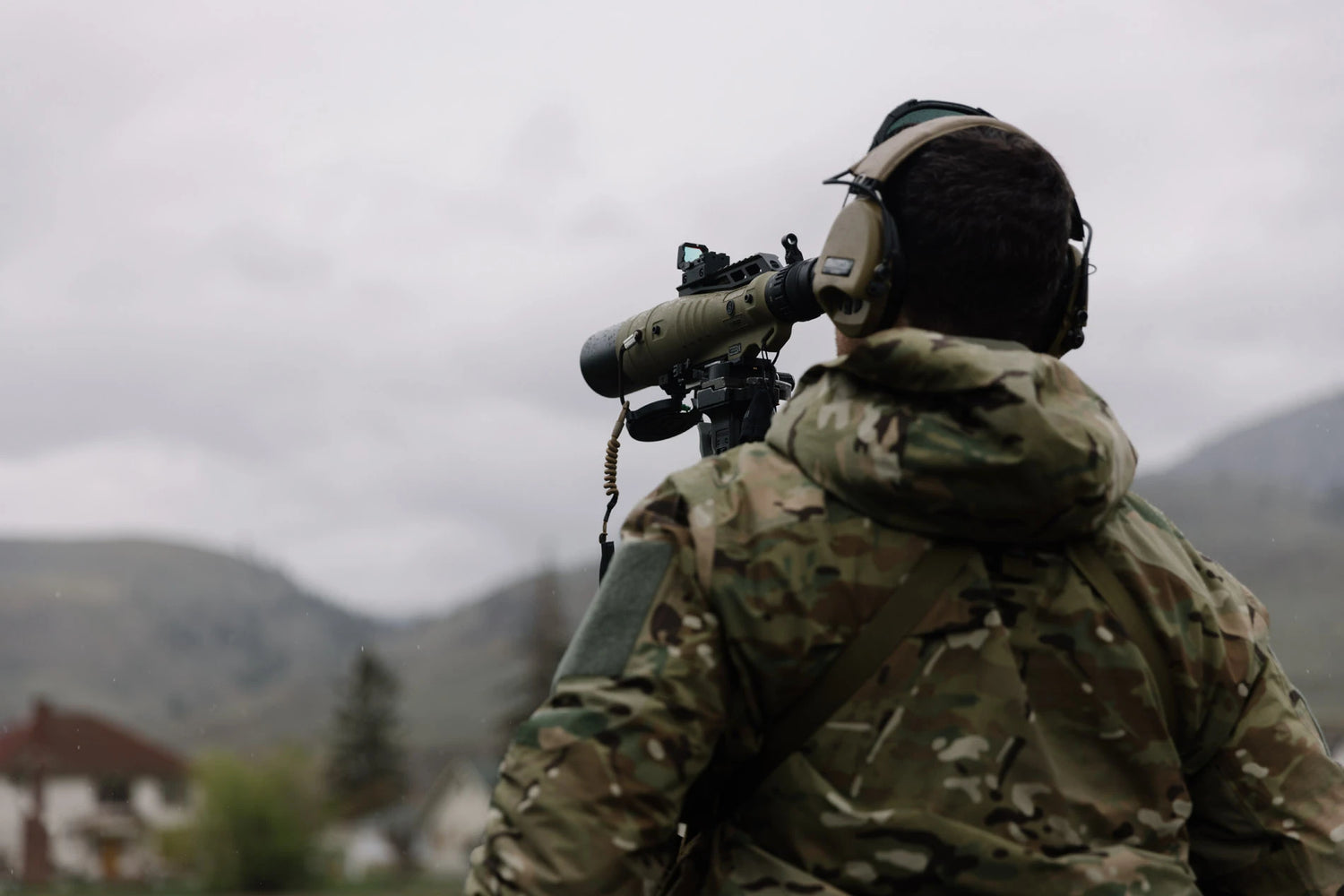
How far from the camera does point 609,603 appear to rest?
1.98 metres

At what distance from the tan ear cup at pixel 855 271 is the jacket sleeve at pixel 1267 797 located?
2.22ft

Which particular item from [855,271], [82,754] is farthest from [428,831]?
[855,271]

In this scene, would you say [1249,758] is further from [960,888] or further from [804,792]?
[804,792]

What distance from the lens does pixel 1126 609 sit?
2.06m

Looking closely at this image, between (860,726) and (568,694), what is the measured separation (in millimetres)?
371

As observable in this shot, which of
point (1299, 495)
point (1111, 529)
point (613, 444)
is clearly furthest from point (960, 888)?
point (1299, 495)

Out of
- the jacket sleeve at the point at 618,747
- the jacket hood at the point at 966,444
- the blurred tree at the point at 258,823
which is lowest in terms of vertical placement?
the blurred tree at the point at 258,823

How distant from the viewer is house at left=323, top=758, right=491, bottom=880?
305 feet

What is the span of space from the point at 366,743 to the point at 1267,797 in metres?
82.5

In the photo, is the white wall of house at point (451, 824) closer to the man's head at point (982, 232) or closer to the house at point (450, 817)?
the house at point (450, 817)

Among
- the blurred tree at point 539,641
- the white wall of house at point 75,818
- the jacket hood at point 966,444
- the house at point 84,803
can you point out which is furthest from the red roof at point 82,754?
the jacket hood at point 966,444

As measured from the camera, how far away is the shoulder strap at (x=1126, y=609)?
6.72ft

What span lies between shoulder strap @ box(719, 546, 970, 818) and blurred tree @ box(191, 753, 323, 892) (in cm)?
7302

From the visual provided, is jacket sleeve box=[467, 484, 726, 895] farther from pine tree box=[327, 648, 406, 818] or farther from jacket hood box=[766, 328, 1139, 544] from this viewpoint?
pine tree box=[327, 648, 406, 818]
